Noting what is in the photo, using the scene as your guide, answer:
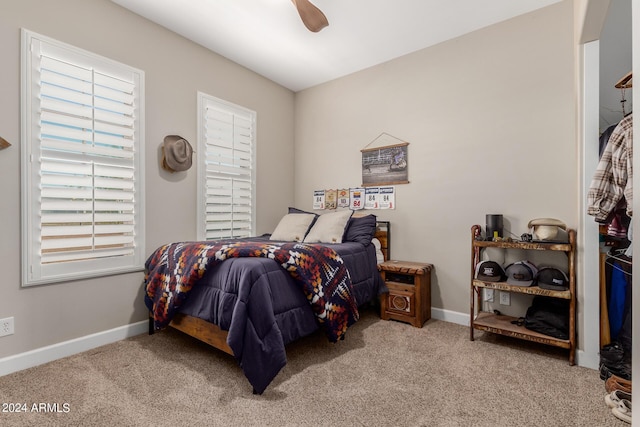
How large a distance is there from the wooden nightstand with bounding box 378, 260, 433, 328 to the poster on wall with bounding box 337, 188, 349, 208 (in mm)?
901

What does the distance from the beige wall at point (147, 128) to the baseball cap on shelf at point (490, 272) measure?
2.37 m

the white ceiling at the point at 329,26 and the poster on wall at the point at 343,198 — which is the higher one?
the white ceiling at the point at 329,26

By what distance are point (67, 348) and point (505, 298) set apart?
3.41 metres

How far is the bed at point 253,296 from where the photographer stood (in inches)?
69.6

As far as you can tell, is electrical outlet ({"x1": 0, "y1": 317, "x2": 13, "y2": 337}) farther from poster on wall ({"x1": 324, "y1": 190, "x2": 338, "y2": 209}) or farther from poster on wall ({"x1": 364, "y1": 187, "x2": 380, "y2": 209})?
poster on wall ({"x1": 364, "y1": 187, "x2": 380, "y2": 209})

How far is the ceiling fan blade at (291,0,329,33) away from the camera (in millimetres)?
2039

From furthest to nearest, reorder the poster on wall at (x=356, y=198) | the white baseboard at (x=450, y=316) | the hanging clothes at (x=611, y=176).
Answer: the poster on wall at (x=356, y=198) → the white baseboard at (x=450, y=316) → the hanging clothes at (x=611, y=176)

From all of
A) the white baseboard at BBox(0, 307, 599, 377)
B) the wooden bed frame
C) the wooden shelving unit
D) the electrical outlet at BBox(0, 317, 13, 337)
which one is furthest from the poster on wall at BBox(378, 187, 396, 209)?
the electrical outlet at BBox(0, 317, 13, 337)

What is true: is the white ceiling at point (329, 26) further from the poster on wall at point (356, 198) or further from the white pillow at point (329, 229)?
the white pillow at point (329, 229)

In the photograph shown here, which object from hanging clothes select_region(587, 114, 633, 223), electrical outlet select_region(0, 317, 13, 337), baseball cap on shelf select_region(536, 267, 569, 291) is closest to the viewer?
hanging clothes select_region(587, 114, 633, 223)

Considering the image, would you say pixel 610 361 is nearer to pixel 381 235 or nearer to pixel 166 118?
pixel 381 235

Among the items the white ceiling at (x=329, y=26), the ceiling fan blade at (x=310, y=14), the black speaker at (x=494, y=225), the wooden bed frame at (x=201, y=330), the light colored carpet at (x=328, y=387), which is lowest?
the light colored carpet at (x=328, y=387)

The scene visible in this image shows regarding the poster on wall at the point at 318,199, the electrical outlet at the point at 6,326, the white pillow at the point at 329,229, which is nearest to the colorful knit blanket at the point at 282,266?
the white pillow at the point at 329,229

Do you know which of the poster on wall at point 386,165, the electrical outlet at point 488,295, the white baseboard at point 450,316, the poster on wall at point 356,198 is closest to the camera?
the electrical outlet at point 488,295
